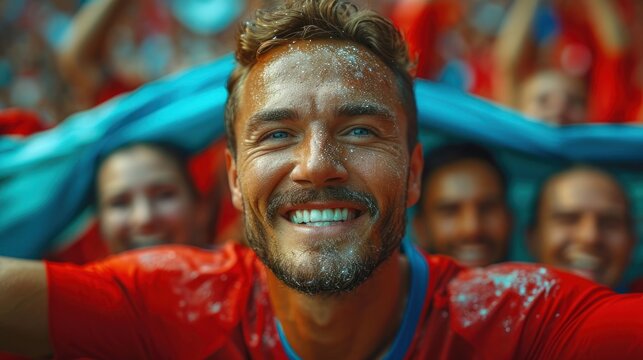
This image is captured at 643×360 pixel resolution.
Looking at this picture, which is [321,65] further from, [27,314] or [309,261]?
[27,314]

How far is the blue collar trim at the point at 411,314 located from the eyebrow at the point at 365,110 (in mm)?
453

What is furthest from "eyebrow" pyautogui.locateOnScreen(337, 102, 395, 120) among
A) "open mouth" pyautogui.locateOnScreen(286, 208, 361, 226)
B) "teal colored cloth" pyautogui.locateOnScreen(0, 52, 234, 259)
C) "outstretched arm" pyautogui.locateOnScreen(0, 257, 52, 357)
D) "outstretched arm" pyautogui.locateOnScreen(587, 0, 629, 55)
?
"outstretched arm" pyautogui.locateOnScreen(587, 0, 629, 55)

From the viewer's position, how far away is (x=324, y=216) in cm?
203

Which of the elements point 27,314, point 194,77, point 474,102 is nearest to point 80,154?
point 194,77

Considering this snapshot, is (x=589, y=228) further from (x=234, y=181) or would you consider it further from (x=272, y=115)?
(x=272, y=115)

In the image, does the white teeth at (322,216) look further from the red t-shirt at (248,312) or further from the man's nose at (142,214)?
the man's nose at (142,214)

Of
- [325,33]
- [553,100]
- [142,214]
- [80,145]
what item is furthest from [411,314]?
[553,100]

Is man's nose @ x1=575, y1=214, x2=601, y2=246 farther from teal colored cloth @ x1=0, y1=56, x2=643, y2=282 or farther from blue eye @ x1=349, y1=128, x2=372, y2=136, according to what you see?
blue eye @ x1=349, y1=128, x2=372, y2=136

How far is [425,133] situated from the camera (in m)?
3.43

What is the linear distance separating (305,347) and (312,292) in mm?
315

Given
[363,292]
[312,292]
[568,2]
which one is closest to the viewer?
[312,292]

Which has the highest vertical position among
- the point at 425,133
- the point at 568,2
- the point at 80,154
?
the point at 568,2

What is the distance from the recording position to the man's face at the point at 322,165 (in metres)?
2.00

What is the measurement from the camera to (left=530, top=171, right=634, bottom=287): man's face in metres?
3.24
